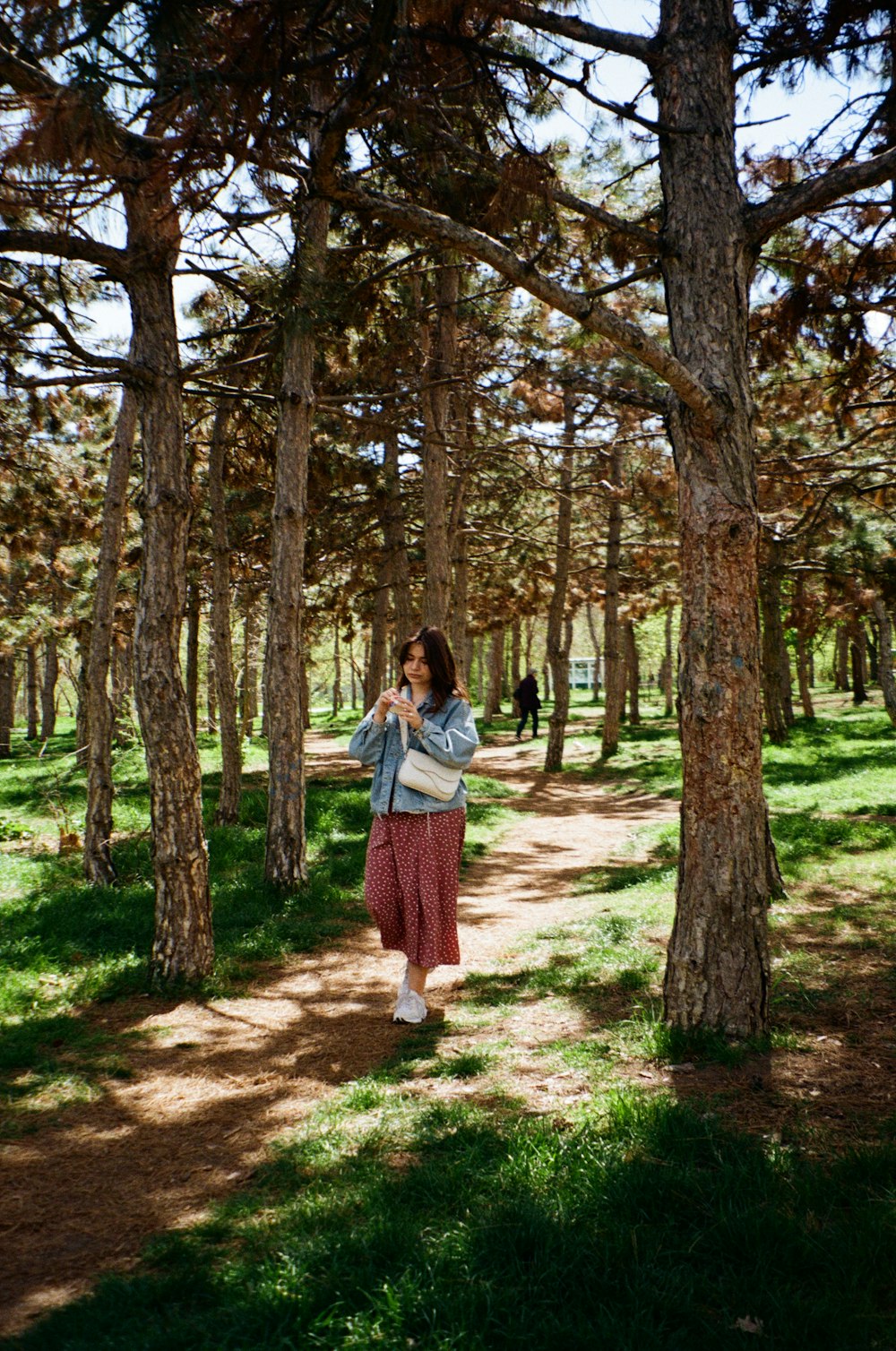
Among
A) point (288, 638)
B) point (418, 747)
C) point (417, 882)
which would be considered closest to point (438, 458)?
point (288, 638)

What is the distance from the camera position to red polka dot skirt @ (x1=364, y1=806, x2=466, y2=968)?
4727 mm

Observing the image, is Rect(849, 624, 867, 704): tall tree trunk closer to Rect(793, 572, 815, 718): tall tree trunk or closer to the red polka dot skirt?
Rect(793, 572, 815, 718): tall tree trunk

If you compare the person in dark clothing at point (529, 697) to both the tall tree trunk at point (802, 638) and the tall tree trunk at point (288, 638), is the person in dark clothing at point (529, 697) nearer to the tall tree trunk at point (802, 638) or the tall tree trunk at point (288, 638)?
the tall tree trunk at point (802, 638)

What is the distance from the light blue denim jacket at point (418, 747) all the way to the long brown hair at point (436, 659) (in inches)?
2.3

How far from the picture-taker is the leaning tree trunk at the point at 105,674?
7.69 metres

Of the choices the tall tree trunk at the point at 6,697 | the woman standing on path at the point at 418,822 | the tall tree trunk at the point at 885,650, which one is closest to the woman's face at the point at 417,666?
the woman standing on path at the point at 418,822

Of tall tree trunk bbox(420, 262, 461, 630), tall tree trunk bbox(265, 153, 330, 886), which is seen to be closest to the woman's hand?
tall tree trunk bbox(265, 153, 330, 886)

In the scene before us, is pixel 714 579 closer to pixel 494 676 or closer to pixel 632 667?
pixel 632 667

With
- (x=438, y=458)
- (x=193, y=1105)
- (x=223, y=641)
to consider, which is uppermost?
(x=438, y=458)

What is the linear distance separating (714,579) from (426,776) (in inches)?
72.2

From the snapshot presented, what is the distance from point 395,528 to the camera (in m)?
14.4

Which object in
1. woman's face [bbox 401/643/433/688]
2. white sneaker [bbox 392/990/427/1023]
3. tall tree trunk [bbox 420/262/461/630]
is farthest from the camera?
tall tree trunk [bbox 420/262/461/630]

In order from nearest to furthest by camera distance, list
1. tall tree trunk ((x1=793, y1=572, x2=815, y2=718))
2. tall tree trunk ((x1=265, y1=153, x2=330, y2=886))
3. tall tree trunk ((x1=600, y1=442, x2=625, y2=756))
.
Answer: tall tree trunk ((x1=265, y1=153, x2=330, y2=886)), tall tree trunk ((x1=600, y1=442, x2=625, y2=756)), tall tree trunk ((x1=793, y1=572, x2=815, y2=718))

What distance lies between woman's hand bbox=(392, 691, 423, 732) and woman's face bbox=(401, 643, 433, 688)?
9.3 inches
